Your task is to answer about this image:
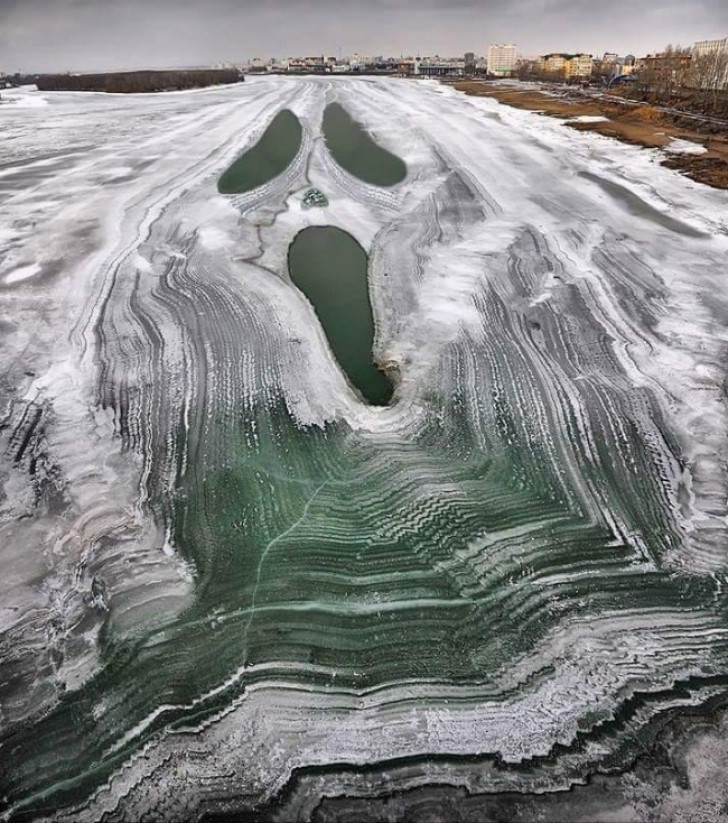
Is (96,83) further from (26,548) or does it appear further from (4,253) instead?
(26,548)

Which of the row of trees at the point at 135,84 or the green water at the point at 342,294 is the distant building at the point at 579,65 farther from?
the green water at the point at 342,294

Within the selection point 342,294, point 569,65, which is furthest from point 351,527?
point 569,65

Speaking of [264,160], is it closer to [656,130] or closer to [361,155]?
[361,155]

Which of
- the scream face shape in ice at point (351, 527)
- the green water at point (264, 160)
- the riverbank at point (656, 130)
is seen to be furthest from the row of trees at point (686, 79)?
the scream face shape in ice at point (351, 527)

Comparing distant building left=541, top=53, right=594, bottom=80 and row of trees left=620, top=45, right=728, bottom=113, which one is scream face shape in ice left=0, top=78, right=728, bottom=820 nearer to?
row of trees left=620, top=45, right=728, bottom=113

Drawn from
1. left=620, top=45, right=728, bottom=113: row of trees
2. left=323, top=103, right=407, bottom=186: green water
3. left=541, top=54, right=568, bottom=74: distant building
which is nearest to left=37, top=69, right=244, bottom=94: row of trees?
left=323, top=103, right=407, bottom=186: green water
